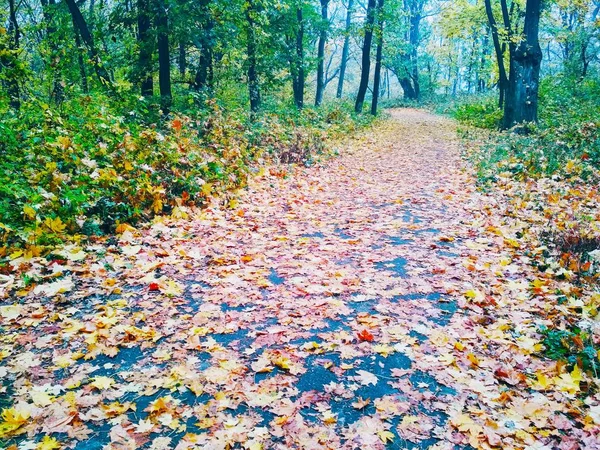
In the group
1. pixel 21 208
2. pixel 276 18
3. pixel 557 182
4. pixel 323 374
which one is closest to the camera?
pixel 323 374

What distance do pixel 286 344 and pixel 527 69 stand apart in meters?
13.9

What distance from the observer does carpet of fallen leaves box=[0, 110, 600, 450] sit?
104 inches

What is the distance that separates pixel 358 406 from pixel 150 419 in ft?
4.62

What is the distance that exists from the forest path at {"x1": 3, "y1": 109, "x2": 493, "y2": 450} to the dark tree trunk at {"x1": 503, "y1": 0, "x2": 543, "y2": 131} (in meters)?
9.81

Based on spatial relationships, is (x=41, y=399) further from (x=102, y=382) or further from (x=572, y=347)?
(x=572, y=347)

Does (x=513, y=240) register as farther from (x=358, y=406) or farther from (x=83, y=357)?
(x=83, y=357)

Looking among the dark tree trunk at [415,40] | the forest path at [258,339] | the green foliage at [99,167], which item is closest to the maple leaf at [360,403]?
the forest path at [258,339]

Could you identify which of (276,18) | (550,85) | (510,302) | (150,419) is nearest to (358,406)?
(150,419)

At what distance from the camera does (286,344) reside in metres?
3.53

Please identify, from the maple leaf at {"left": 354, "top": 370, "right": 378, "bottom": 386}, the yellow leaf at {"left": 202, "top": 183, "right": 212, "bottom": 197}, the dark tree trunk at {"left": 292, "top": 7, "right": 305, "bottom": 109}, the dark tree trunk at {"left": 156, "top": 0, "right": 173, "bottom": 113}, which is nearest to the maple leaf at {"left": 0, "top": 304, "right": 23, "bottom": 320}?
the maple leaf at {"left": 354, "top": 370, "right": 378, "bottom": 386}

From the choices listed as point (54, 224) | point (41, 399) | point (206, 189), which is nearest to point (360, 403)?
point (41, 399)

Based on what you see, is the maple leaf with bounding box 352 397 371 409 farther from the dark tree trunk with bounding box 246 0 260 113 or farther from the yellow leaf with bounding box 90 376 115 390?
the dark tree trunk with bounding box 246 0 260 113

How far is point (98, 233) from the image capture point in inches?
204

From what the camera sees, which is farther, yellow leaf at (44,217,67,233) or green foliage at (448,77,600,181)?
green foliage at (448,77,600,181)
